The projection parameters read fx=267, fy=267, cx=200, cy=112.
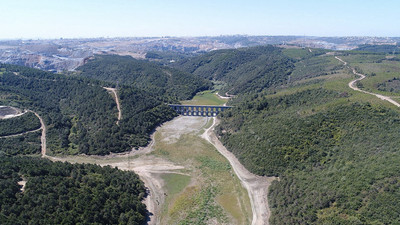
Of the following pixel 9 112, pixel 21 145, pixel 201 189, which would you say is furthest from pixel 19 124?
pixel 201 189

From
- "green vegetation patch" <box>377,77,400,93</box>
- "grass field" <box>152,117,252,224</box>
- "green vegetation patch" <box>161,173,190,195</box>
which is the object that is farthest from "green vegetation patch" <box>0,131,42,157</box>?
"green vegetation patch" <box>377,77,400,93</box>

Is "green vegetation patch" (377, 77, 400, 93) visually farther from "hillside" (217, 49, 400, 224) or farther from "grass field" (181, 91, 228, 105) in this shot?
"grass field" (181, 91, 228, 105)

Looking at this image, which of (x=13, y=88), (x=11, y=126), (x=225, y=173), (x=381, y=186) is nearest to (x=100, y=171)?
(x=225, y=173)

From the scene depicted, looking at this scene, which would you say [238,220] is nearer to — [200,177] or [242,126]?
[200,177]

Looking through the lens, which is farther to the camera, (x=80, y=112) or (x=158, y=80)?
(x=158, y=80)

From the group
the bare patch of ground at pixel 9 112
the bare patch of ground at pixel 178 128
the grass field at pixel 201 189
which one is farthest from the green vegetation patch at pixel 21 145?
the bare patch of ground at pixel 178 128

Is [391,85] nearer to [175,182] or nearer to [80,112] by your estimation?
[175,182]

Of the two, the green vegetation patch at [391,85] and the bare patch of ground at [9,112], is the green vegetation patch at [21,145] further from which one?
the green vegetation patch at [391,85]
